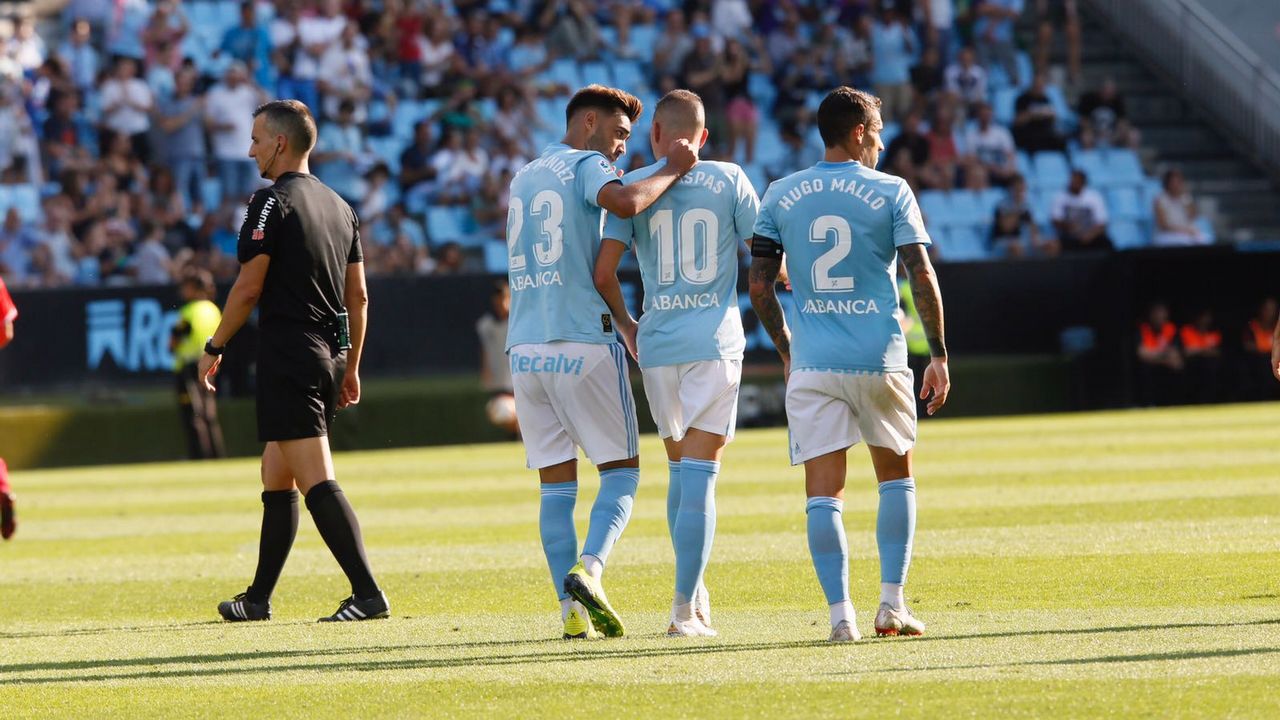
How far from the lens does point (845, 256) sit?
6.92m

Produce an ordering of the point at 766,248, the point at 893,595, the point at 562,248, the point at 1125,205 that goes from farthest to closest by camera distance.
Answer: the point at 1125,205 → the point at 562,248 → the point at 766,248 → the point at 893,595

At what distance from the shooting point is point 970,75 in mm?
28359

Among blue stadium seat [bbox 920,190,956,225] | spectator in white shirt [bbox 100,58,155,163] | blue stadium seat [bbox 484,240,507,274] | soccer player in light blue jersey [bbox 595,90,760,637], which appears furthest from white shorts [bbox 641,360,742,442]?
blue stadium seat [bbox 920,190,956,225]

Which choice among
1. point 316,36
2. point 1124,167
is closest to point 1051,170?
point 1124,167

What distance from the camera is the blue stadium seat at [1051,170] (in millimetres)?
27531

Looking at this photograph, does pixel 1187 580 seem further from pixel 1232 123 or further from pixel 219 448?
pixel 1232 123

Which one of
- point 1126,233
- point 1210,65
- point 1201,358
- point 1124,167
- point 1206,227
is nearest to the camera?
point 1201,358

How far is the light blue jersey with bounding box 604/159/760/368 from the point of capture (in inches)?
284

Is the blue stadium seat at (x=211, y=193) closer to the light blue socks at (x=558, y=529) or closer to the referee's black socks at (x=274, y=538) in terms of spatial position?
the referee's black socks at (x=274, y=538)

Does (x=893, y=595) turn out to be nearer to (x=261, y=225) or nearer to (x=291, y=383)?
(x=291, y=383)

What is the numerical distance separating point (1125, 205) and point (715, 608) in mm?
20634

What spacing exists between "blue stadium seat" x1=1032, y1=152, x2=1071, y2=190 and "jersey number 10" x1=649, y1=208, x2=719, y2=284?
69.0 feet

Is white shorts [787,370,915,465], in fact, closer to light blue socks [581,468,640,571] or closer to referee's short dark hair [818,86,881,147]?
light blue socks [581,468,640,571]

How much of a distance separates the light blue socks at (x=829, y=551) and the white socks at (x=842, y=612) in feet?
0.05
